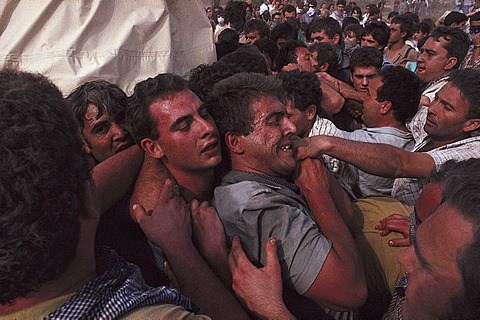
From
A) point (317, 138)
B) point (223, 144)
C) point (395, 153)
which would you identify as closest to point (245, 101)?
point (223, 144)

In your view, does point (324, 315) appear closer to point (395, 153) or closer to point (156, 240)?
point (156, 240)

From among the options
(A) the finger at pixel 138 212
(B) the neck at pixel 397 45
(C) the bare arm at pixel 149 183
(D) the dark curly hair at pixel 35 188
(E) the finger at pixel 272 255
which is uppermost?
(D) the dark curly hair at pixel 35 188

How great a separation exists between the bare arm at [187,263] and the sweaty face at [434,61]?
421cm

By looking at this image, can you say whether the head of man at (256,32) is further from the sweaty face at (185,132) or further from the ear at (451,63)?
the sweaty face at (185,132)

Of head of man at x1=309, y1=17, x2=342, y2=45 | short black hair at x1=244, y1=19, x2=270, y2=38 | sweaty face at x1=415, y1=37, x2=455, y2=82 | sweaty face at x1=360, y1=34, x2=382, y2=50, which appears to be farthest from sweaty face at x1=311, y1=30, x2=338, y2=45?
sweaty face at x1=415, y1=37, x2=455, y2=82

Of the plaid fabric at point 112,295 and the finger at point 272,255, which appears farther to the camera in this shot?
the finger at point 272,255

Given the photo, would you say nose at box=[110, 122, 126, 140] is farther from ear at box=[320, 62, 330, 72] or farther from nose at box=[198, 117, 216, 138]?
ear at box=[320, 62, 330, 72]

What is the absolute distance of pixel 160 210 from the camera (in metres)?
1.84

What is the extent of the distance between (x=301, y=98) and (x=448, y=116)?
944 mm

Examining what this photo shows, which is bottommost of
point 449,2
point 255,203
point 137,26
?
point 449,2

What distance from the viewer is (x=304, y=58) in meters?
5.50

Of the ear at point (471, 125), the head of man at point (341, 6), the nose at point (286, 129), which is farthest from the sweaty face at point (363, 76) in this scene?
the head of man at point (341, 6)

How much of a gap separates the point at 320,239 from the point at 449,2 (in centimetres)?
3056

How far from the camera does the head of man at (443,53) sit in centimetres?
505
